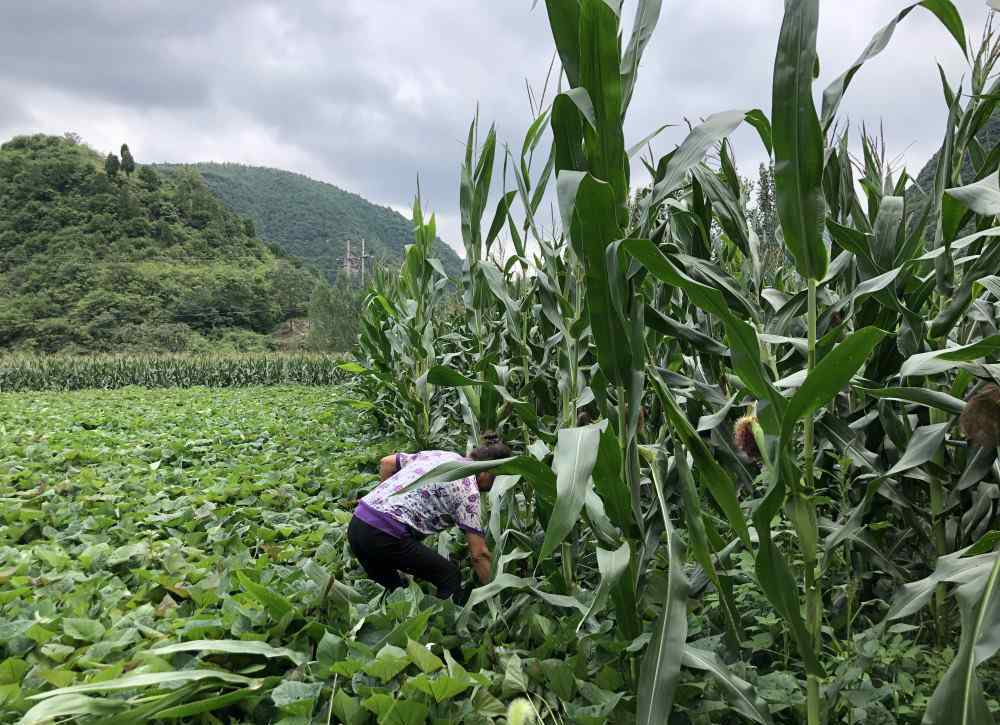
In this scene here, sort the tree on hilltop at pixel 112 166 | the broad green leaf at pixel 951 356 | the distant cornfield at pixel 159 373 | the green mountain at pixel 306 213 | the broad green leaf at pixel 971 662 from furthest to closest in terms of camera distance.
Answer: the green mountain at pixel 306 213, the tree on hilltop at pixel 112 166, the distant cornfield at pixel 159 373, the broad green leaf at pixel 951 356, the broad green leaf at pixel 971 662

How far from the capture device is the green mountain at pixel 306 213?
6694 cm

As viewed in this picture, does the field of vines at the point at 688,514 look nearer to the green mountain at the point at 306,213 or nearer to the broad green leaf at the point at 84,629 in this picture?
the broad green leaf at the point at 84,629

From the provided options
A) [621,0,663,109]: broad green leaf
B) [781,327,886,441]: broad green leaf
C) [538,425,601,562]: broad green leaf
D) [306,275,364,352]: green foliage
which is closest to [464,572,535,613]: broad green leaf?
[538,425,601,562]: broad green leaf

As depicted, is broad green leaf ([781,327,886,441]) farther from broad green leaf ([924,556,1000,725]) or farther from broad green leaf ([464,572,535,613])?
broad green leaf ([464,572,535,613])

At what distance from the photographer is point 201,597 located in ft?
7.80

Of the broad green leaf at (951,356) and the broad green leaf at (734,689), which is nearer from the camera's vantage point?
the broad green leaf at (951,356)

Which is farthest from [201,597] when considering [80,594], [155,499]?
[155,499]

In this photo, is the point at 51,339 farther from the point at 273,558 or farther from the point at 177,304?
the point at 273,558

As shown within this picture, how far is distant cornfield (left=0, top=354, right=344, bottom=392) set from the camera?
1755cm

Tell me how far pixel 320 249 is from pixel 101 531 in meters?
66.8

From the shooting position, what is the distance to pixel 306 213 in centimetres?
7300

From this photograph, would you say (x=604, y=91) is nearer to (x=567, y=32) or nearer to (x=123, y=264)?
(x=567, y=32)

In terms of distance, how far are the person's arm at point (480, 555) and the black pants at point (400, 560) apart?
192mm

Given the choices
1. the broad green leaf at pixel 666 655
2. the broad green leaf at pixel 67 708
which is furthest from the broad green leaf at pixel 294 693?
the broad green leaf at pixel 666 655
